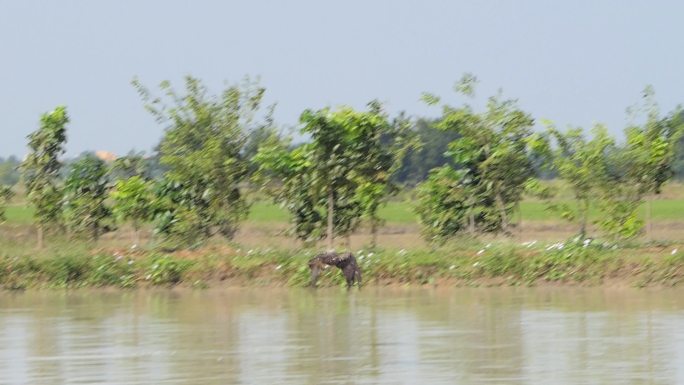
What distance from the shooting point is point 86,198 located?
2562 cm

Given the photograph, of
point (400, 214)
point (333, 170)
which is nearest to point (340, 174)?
point (333, 170)

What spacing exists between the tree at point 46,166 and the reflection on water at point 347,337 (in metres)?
5.01

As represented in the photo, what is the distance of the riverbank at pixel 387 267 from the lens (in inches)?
835

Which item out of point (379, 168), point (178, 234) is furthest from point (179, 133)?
point (379, 168)

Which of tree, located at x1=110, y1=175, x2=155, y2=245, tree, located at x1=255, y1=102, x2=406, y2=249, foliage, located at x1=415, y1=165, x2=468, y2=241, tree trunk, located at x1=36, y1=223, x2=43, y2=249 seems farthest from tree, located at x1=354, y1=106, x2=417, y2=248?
tree trunk, located at x1=36, y1=223, x2=43, y2=249

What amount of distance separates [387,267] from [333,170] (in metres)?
2.97

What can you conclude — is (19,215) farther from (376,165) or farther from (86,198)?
(376,165)

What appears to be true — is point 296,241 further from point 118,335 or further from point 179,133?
point 118,335

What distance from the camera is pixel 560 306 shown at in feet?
58.6

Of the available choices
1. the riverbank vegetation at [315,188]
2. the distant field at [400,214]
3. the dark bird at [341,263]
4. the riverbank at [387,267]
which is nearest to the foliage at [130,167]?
the riverbank vegetation at [315,188]

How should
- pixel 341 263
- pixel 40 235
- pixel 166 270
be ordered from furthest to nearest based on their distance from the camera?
pixel 40 235
pixel 166 270
pixel 341 263

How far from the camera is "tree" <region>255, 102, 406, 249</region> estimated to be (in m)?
23.9

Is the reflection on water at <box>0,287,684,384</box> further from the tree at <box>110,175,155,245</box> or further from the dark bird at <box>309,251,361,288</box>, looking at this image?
the tree at <box>110,175,155,245</box>

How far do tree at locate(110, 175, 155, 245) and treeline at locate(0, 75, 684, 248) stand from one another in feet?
0.07
